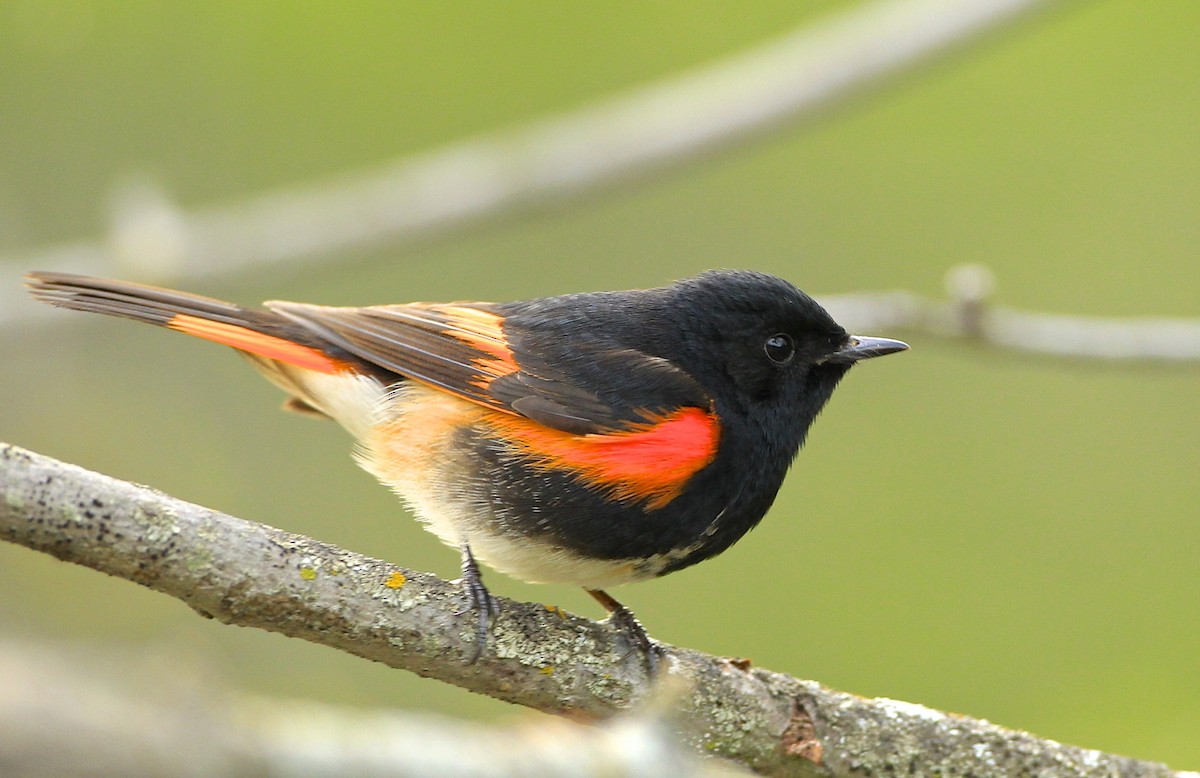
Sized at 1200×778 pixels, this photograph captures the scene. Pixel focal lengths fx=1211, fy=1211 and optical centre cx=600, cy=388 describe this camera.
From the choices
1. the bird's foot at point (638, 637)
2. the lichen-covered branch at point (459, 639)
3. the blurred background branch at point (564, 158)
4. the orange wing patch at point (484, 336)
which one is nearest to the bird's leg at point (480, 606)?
the lichen-covered branch at point (459, 639)

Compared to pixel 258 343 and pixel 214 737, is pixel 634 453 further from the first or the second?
pixel 214 737

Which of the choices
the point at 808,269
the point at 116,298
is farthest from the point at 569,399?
the point at 808,269

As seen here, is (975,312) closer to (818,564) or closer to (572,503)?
(572,503)

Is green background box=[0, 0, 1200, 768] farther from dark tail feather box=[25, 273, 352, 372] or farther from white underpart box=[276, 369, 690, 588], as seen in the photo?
dark tail feather box=[25, 273, 352, 372]

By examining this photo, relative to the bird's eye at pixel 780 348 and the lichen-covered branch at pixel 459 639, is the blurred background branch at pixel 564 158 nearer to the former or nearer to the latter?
the bird's eye at pixel 780 348

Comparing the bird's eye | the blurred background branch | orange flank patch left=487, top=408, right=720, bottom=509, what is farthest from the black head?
the blurred background branch

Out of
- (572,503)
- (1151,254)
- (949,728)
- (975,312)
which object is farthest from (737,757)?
(1151,254)
